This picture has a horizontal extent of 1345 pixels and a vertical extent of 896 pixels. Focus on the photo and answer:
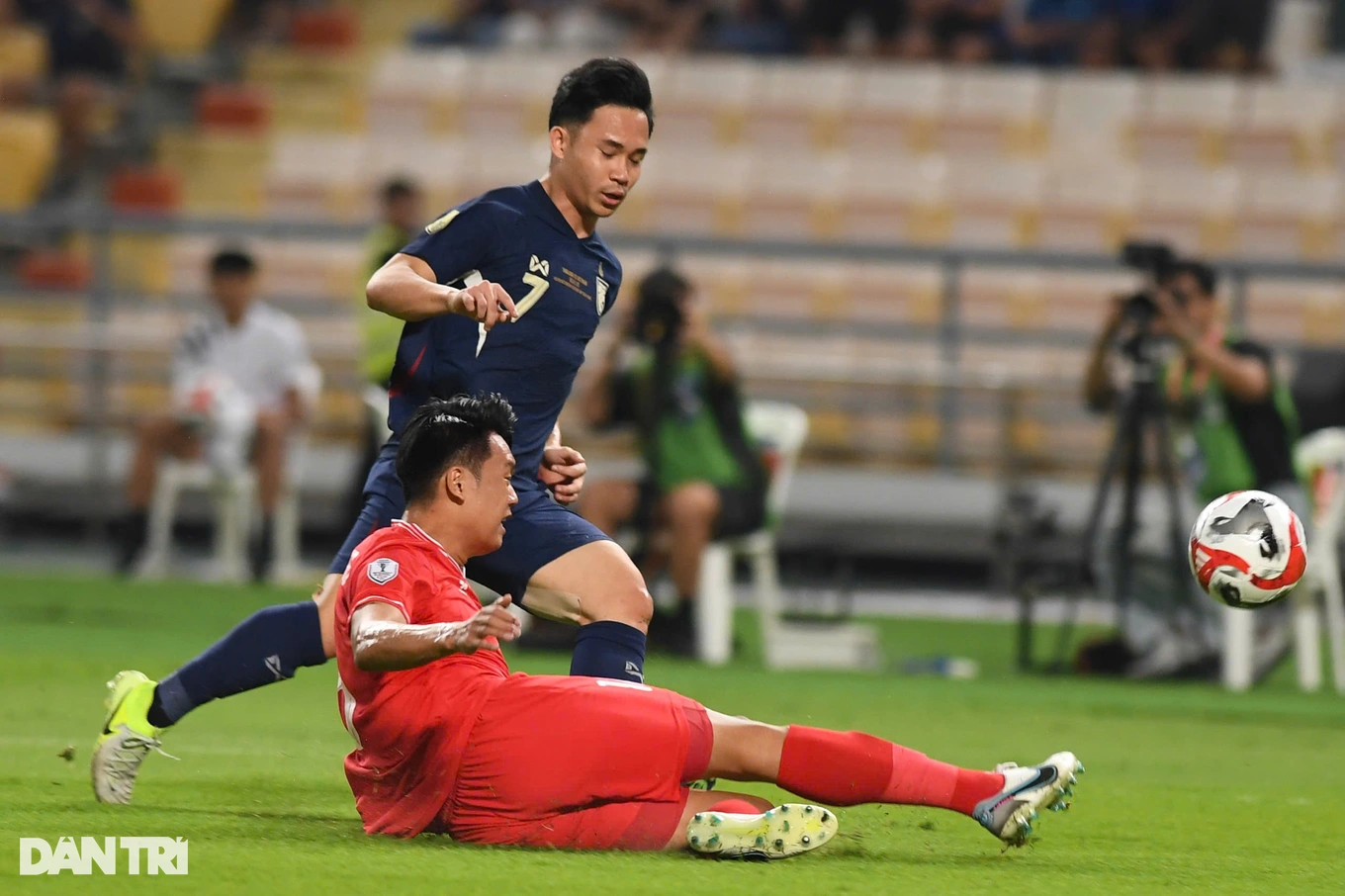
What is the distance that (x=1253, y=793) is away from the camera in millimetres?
6840

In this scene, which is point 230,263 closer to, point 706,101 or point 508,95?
point 508,95

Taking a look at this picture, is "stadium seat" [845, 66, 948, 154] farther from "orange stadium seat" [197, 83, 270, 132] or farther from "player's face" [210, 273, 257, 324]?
"player's face" [210, 273, 257, 324]

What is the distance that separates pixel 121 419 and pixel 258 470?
1556 mm

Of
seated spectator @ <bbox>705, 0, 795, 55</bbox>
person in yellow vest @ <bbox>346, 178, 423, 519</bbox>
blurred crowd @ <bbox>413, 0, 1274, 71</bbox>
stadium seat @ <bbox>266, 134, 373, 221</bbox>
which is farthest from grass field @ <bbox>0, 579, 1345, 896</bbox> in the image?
seated spectator @ <bbox>705, 0, 795, 55</bbox>

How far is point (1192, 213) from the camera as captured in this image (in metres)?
15.5

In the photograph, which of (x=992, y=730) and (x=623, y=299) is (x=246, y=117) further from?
(x=992, y=730)

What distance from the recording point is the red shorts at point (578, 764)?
473 centimetres

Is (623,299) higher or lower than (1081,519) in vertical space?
higher

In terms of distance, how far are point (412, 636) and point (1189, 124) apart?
1280cm

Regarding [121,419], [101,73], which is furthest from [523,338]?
[101,73]

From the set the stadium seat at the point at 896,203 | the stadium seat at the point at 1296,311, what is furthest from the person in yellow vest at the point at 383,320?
the stadium seat at the point at 1296,311

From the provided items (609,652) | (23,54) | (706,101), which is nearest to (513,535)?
(609,652)

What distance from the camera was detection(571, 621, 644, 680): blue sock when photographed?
5316 mm

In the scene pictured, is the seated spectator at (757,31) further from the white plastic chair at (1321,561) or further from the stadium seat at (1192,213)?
the white plastic chair at (1321,561)
